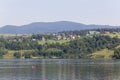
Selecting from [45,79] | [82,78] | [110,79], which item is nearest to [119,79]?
[110,79]

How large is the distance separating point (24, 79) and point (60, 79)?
9.52 metres

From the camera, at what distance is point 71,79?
103m

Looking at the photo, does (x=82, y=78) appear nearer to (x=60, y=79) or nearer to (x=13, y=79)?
(x=60, y=79)

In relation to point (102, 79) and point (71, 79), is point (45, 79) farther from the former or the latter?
point (102, 79)

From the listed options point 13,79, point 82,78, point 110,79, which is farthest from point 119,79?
point 13,79

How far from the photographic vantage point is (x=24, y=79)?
105312 mm

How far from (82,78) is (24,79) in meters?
15.1

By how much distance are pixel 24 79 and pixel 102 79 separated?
20057 mm

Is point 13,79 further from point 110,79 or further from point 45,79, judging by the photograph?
point 110,79

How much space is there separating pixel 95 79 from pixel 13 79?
2130 centimetres

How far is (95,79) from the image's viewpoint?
10250 centimetres

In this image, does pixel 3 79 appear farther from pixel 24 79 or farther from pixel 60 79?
pixel 60 79

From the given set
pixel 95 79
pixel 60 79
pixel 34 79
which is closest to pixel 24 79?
pixel 34 79

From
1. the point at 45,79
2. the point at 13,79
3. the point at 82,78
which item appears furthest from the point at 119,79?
the point at 13,79
